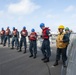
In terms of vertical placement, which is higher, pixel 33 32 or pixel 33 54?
pixel 33 32

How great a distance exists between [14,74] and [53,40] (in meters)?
16.7

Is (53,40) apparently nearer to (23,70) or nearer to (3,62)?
(3,62)

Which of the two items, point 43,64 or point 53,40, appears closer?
point 43,64

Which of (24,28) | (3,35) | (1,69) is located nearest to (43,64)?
(1,69)

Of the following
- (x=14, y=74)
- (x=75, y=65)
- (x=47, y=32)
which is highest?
(x=47, y=32)

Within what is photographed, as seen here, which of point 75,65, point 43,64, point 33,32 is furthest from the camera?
point 33,32

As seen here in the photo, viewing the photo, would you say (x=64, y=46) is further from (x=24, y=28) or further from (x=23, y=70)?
(x=24, y=28)

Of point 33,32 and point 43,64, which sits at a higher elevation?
point 33,32

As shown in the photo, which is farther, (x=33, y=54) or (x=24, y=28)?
(x=24, y=28)

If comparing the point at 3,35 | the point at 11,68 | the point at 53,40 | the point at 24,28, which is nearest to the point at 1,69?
the point at 11,68

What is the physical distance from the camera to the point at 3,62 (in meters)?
12.7

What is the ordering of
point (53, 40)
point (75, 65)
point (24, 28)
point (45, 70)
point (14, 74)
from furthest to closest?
point (53, 40) → point (24, 28) → point (45, 70) → point (14, 74) → point (75, 65)

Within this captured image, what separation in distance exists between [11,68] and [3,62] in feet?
5.35

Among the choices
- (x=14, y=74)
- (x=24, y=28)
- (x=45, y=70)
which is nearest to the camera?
(x=14, y=74)
